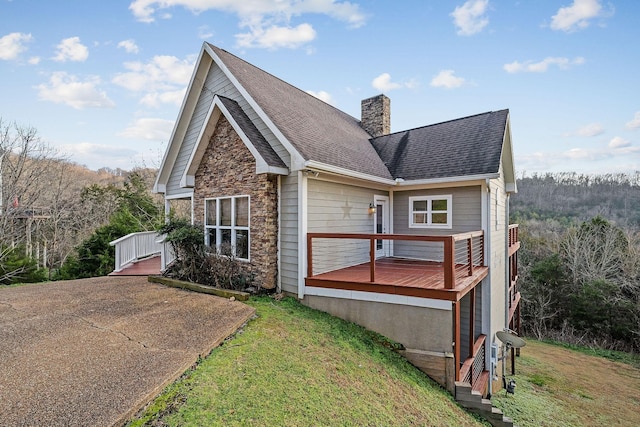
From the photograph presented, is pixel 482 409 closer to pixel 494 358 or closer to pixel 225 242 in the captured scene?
pixel 494 358

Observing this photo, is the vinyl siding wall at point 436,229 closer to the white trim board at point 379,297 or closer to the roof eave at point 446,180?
the roof eave at point 446,180

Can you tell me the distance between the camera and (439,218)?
Answer: 9.39 m

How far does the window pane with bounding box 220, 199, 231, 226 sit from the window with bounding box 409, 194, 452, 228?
5.76 metres

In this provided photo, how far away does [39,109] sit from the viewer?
15844 millimetres

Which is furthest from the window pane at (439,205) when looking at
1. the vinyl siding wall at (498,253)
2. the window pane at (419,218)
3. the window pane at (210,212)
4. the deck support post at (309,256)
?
the window pane at (210,212)

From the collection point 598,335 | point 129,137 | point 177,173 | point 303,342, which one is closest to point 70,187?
point 129,137

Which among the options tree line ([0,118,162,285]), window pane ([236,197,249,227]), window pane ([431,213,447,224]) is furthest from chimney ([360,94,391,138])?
tree line ([0,118,162,285])

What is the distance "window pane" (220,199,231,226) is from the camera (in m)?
8.20

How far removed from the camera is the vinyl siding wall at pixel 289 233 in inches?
278

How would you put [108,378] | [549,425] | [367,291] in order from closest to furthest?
[108,378]
[367,291]
[549,425]

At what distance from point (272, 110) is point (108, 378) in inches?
258

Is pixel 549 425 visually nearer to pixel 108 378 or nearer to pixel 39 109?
pixel 108 378

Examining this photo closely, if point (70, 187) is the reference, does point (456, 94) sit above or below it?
above

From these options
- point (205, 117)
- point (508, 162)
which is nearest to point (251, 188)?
point (205, 117)
